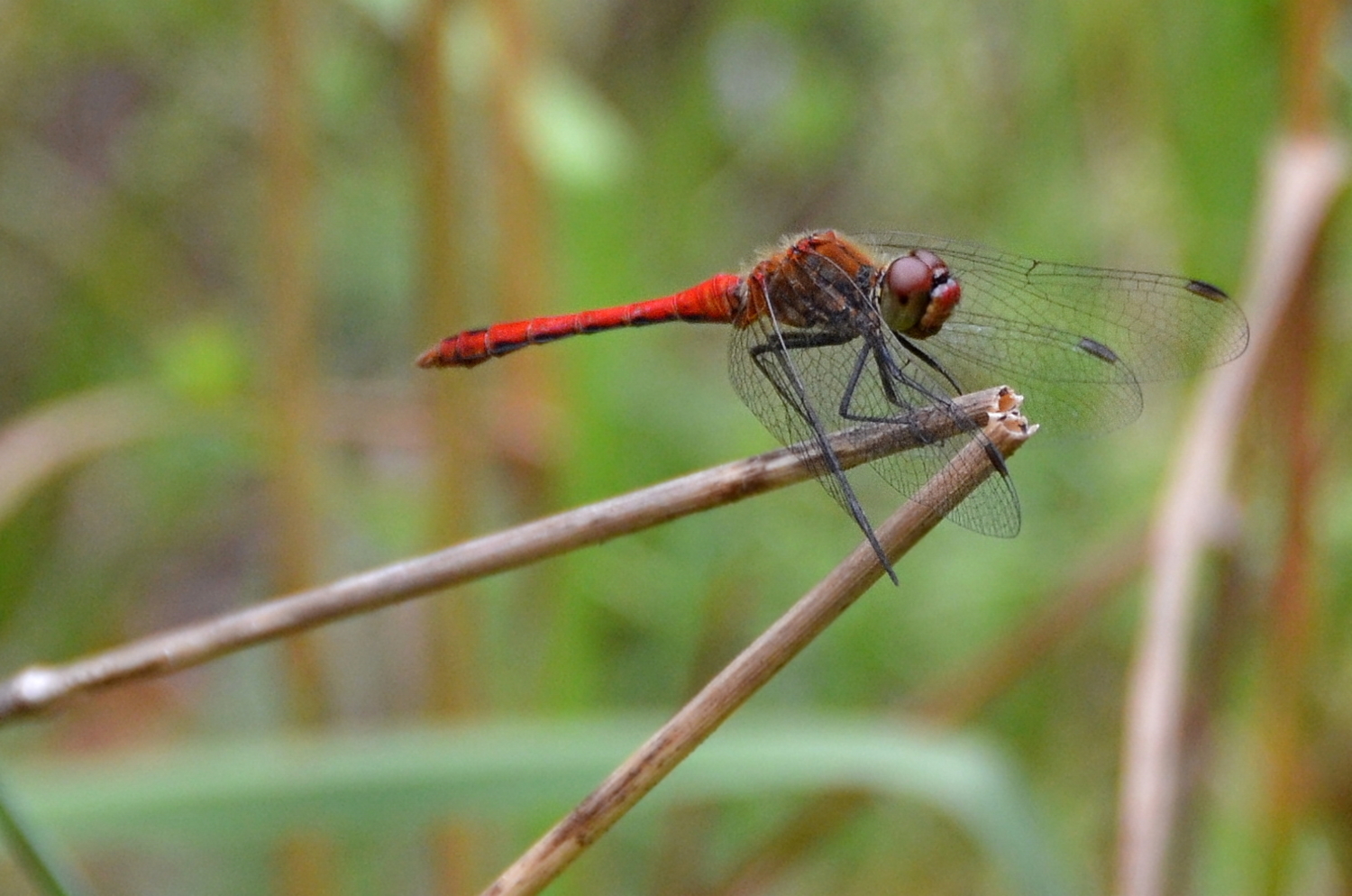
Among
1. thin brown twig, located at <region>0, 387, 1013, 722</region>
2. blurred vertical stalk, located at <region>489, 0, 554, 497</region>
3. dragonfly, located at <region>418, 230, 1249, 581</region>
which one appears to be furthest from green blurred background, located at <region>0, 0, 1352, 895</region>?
thin brown twig, located at <region>0, 387, 1013, 722</region>

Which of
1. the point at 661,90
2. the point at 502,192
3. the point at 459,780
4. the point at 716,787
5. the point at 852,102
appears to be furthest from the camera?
the point at 852,102

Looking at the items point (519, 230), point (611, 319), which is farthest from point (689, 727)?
point (519, 230)

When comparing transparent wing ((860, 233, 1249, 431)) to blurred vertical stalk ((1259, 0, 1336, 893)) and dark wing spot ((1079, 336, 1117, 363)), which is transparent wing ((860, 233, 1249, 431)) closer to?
dark wing spot ((1079, 336, 1117, 363))

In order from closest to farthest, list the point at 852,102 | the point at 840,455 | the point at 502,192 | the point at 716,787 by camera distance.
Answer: the point at 840,455, the point at 716,787, the point at 502,192, the point at 852,102

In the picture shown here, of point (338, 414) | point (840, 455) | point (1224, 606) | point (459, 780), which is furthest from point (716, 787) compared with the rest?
point (338, 414)

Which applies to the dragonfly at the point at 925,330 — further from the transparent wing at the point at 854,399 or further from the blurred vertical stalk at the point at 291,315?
the blurred vertical stalk at the point at 291,315

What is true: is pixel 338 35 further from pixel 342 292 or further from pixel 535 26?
pixel 535 26

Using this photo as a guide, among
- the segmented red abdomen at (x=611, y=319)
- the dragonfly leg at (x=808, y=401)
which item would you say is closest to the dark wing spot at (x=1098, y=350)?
the dragonfly leg at (x=808, y=401)
